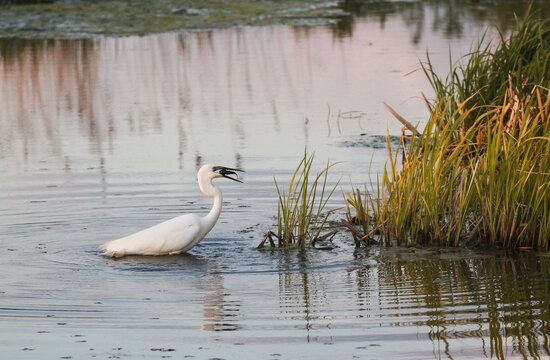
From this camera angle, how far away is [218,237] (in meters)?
8.77

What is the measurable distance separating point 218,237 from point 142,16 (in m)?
21.1

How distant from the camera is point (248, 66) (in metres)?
20.0

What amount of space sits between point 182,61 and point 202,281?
14.0m

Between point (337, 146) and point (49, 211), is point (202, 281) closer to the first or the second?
point (49, 211)

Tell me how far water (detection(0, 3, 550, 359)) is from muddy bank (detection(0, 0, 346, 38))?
20.9 ft

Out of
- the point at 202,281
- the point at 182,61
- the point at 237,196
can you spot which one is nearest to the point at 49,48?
the point at 182,61

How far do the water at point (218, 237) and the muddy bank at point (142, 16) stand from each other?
6378 millimetres

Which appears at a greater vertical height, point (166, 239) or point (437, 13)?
point (437, 13)

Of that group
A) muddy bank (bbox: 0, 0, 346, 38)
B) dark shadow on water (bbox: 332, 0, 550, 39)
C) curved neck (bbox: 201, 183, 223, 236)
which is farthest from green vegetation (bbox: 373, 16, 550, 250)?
muddy bank (bbox: 0, 0, 346, 38)

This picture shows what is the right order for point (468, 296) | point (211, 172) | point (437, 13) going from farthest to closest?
point (437, 13)
point (211, 172)
point (468, 296)

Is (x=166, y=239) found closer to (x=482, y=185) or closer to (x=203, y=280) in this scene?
(x=203, y=280)

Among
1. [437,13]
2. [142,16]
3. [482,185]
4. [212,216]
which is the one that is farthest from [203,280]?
[437,13]

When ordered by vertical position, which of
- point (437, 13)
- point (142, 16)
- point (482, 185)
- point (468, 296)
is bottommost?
point (468, 296)

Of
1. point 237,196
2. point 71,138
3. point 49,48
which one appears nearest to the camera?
point 237,196
